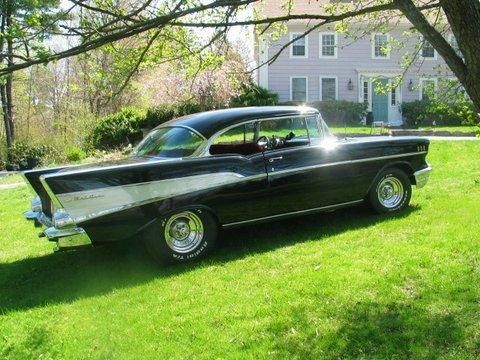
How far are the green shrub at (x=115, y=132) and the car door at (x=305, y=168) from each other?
16918 millimetres

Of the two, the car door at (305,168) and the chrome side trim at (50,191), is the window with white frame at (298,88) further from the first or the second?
the chrome side trim at (50,191)

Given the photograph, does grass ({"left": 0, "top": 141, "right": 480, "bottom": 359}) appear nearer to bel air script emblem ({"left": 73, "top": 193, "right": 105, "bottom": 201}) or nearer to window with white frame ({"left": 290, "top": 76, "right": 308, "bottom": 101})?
bel air script emblem ({"left": 73, "top": 193, "right": 105, "bottom": 201})

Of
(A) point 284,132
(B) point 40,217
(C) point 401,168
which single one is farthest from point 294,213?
(B) point 40,217

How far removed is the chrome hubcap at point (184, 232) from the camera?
5.45 meters

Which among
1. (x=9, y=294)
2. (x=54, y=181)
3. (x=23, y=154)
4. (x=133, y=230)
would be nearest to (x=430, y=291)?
(x=133, y=230)

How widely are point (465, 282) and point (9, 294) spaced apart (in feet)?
13.8

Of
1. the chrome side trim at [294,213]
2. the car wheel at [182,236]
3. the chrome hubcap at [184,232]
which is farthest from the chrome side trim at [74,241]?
the chrome side trim at [294,213]

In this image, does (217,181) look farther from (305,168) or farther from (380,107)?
(380,107)

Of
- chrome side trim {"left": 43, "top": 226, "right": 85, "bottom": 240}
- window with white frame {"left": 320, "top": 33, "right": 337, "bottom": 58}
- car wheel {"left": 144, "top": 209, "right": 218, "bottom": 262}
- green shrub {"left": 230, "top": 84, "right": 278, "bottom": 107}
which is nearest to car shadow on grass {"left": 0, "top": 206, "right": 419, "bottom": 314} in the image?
car wheel {"left": 144, "top": 209, "right": 218, "bottom": 262}

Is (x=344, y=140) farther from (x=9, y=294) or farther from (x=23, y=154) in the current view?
(x=23, y=154)

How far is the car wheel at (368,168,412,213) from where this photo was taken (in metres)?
6.89

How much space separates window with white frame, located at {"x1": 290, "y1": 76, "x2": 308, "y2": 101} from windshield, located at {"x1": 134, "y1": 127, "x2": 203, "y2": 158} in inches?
904

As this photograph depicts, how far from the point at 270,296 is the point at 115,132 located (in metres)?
19.6

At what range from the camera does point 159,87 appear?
1091 inches
